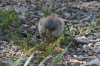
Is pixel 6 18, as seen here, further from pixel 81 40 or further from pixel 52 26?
pixel 81 40

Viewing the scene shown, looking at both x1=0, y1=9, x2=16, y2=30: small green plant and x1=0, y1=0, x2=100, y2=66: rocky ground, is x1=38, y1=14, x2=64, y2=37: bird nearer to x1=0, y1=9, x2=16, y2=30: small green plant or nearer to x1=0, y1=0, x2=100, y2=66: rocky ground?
x1=0, y1=0, x2=100, y2=66: rocky ground

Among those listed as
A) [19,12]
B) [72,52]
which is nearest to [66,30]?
[72,52]

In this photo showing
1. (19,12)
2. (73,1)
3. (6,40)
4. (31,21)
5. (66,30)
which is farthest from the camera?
(73,1)

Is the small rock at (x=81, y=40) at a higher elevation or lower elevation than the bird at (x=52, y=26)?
lower

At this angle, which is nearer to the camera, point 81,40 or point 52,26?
point 52,26

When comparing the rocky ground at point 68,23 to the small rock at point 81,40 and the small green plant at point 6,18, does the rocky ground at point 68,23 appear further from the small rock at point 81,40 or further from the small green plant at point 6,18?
the small green plant at point 6,18

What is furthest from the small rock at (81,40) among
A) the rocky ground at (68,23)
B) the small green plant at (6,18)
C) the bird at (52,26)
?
the small green plant at (6,18)

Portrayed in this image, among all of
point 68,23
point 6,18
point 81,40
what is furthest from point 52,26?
point 68,23

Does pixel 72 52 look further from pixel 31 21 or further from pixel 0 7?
pixel 0 7
